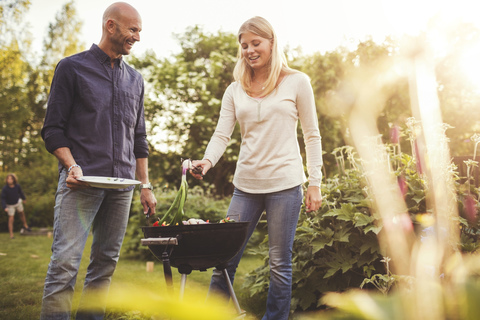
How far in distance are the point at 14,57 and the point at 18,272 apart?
8.46 metres

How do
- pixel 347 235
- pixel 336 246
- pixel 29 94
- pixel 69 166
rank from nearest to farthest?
pixel 69 166, pixel 347 235, pixel 336 246, pixel 29 94

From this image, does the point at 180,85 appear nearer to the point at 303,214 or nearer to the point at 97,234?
the point at 303,214

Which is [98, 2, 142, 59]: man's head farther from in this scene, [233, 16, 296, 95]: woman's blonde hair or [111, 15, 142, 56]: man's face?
[233, 16, 296, 95]: woman's blonde hair

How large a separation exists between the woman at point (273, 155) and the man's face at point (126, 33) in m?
0.62

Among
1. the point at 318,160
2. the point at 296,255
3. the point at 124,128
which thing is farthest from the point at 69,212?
the point at 296,255

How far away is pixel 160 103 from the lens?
12.4 m

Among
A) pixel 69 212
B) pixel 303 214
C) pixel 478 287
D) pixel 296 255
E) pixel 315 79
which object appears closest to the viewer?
pixel 478 287

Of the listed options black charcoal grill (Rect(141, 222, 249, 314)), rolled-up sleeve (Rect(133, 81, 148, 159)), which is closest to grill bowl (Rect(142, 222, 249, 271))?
black charcoal grill (Rect(141, 222, 249, 314))

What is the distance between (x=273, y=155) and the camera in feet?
8.20

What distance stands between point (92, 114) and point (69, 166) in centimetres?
35

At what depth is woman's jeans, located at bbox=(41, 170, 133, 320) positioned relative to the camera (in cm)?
222

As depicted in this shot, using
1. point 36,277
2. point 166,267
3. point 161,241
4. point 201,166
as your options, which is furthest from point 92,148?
point 36,277

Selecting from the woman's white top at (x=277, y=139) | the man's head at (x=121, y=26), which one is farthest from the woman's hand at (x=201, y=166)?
the man's head at (x=121, y=26)

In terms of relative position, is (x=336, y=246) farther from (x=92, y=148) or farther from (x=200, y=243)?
(x=92, y=148)
